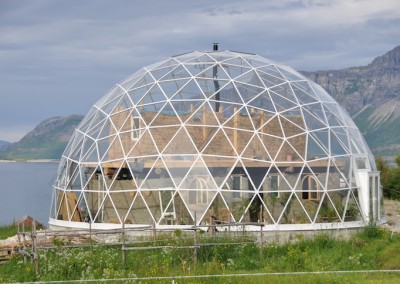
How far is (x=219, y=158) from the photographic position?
22.8m

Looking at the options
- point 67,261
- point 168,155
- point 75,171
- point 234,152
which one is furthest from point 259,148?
point 67,261

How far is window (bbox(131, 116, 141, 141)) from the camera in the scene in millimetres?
23906

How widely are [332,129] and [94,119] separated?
26.7ft

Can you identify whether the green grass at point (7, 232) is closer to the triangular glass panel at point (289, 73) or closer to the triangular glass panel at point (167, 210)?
the triangular glass panel at point (167, 210)

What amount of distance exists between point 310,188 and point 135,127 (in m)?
5.88

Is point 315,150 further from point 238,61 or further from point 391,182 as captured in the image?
point 391,182

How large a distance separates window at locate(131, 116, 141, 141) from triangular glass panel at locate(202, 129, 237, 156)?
2.38m

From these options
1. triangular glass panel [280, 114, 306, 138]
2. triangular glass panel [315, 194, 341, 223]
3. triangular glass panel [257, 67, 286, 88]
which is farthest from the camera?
triangular glass panel [257, 67, 286, 88]

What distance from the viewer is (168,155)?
2298cm

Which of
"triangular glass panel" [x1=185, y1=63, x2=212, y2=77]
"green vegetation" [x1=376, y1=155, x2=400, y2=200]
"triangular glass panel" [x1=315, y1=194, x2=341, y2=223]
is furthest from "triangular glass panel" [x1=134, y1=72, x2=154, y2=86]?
"green vegetation" [x1=376, y1=155, x2=400, y2=200]

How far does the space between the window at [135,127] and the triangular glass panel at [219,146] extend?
2379 millimetres

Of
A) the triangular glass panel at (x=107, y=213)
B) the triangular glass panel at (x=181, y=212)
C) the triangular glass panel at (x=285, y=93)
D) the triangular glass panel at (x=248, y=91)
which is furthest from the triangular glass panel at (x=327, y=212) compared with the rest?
the triangular glass panel at (x=107, y=213)

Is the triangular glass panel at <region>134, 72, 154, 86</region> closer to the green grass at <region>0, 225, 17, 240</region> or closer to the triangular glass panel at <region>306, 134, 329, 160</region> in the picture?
the triangular glass panel at <region>306, 134, 329, 160</region>

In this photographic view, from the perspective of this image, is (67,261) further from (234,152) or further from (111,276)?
(234,152)
